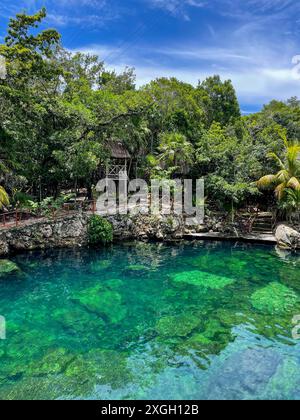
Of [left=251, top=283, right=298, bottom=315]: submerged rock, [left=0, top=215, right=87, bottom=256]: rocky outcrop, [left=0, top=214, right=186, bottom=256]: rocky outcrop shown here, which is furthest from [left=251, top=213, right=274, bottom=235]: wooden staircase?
[left=0, top=215, right=87, bottom=256]: rocky outcrop

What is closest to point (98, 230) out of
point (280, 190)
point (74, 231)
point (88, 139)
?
point (74, 231)

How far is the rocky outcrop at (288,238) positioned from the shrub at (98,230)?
1015 cm

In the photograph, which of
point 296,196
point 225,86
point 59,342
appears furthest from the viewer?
point 225,86

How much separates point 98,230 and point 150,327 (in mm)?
8809

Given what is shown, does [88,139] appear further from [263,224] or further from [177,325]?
[177,325]

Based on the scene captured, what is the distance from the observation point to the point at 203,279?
13.9m

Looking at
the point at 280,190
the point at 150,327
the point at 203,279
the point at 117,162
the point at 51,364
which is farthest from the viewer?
the point at 117,162

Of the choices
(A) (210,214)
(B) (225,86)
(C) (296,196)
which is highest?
(B) (225,86)

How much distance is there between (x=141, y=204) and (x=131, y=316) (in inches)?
447

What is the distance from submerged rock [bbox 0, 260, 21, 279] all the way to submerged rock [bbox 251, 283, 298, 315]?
10394 millimetres
